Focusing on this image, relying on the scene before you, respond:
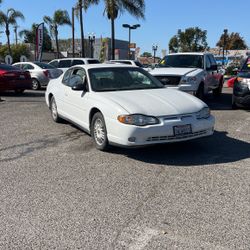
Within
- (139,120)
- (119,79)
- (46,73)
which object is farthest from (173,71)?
(46,73)

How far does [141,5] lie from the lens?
28.4m

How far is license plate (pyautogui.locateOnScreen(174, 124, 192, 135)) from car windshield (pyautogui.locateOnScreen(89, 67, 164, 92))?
1.54m

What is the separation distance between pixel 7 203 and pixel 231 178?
2859mm

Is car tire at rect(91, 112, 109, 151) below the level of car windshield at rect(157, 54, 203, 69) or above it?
below

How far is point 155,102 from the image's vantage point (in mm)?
5820

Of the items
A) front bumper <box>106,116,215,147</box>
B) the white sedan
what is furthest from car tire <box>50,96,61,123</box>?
front bumper <box>106,116,215,147</box>

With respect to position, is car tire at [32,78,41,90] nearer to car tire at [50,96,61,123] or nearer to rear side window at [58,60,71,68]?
rear side window at [58,60,71,68]

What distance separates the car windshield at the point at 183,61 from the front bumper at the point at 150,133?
21.9 feet

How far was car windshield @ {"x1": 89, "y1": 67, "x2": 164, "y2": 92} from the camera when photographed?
667 cm

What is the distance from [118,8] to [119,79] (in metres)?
22.3

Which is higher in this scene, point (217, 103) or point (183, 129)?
point (183, 129)

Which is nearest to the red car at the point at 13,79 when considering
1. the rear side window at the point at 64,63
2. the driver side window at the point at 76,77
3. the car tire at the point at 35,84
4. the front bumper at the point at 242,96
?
the car tire at the point at 35,84

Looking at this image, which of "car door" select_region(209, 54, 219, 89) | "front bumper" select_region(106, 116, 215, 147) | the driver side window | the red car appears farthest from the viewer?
the red car

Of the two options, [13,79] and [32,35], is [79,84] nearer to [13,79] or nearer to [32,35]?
[13,79]
